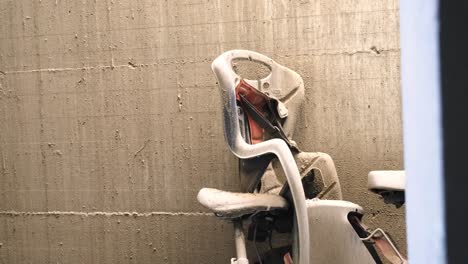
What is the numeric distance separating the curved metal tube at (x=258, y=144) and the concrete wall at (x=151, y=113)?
0.21 meters

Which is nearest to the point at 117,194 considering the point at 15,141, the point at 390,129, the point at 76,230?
the point at 76,230

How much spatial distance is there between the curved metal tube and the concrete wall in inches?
8.1

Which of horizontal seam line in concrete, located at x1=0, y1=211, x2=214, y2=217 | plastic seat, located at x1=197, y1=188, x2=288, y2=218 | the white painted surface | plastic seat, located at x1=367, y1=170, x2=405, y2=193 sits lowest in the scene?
horizontal seam line in concrete, located at x1=0, y1=211, x2=214, y2=217

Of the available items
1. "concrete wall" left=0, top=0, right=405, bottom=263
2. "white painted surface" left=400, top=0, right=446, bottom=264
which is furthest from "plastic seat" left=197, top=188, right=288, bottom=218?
"white painted surface" left=400, top=0, right=446, bottom=264

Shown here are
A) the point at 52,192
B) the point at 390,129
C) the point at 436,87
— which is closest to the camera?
the point at 436,87

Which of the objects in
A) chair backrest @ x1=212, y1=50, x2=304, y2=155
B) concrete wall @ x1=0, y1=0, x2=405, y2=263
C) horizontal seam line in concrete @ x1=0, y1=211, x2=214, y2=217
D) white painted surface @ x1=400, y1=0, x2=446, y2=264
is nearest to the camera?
white painted surface @ x1=400, y1=0, x2=446, y2=264

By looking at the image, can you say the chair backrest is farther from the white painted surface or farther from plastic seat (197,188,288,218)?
the white painted surface

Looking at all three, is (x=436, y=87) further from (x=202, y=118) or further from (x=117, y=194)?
(x=117, y=194)

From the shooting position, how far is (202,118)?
1.89 metres

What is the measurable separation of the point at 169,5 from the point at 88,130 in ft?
2.05

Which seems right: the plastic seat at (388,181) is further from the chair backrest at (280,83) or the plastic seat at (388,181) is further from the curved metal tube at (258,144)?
the chair backrest at (280,83)

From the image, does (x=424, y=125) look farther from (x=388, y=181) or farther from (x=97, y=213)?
(x=97, y=213)

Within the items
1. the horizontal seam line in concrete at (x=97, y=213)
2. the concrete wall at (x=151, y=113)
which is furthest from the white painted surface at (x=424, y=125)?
the horizontal seam line in concrete at (x=97, y=213)

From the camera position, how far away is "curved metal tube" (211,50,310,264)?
52.1 inches
